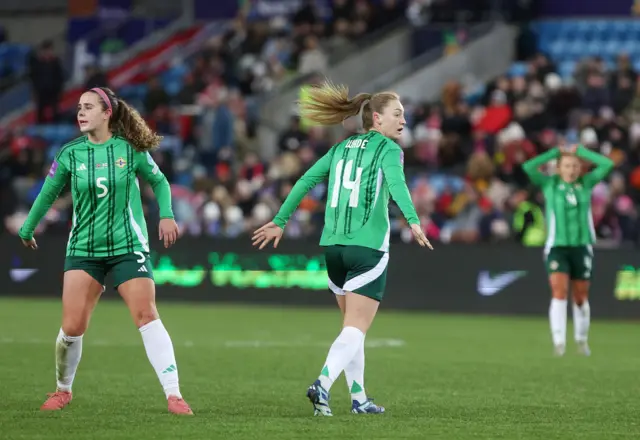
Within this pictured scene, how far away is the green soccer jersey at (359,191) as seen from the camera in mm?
10312

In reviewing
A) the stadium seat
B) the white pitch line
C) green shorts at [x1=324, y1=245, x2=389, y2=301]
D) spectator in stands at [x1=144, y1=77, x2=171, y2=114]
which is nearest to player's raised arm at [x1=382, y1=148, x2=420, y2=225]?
green shorts at [x1=324, y1=245, x2=389, y2=301]

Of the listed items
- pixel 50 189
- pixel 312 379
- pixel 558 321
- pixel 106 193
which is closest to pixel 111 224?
pixel 106 193

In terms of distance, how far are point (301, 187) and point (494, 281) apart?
12.9m

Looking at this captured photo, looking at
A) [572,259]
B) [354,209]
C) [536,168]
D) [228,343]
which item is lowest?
[228,343]

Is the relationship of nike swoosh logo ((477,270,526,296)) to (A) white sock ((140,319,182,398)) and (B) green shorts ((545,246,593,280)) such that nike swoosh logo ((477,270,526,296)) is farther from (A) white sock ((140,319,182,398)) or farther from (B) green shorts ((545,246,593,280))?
(A) white sock ((140,319,182,398))

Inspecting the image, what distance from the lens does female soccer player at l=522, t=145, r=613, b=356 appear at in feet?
55.4

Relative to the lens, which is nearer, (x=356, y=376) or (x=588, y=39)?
(x=356, y=376)

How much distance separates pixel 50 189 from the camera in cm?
1055

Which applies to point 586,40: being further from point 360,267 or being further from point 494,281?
point 360,267

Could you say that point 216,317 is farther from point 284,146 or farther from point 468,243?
point 284,146

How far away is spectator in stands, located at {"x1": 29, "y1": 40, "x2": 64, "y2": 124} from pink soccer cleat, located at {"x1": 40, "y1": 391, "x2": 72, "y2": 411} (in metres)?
21.3

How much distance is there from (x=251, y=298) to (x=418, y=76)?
24.8 feet

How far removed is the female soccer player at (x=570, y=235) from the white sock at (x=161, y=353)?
7.33 m

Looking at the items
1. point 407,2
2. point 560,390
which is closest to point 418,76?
point 407,2
